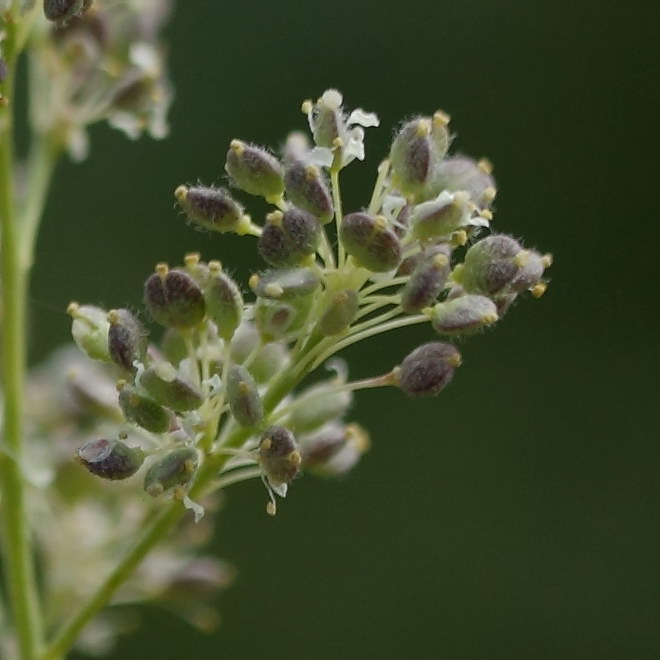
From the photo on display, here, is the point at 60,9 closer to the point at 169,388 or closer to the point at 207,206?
the point at 207,206

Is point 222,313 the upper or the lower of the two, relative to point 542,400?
lower

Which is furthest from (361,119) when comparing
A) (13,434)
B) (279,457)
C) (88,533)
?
(88,533)

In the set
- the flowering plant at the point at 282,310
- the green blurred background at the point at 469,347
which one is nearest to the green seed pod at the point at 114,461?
the flowering plant at the point at 282,310

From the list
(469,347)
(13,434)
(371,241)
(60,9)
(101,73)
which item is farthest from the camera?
(469,347)

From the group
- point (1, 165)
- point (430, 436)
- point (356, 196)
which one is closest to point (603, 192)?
point (430, 436)

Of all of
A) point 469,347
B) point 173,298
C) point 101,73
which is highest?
point 469,347

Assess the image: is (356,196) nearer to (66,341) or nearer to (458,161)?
(66,341)

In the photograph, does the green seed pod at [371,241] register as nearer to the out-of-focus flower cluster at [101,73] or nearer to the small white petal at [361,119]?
the small white petal at [361,119]
